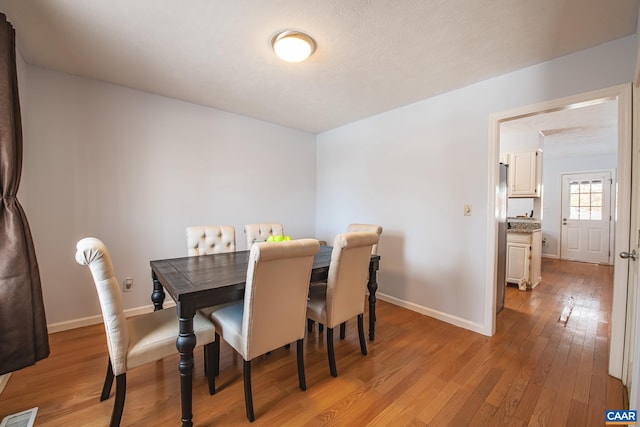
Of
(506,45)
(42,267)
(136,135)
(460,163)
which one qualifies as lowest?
(42,267)

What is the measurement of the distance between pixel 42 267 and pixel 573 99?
182 inches

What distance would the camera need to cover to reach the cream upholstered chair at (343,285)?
183 cm

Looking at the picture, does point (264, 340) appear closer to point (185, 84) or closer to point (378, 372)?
point (378, 372)

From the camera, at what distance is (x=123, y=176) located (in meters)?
2.71

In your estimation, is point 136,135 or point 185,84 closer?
point 185,84

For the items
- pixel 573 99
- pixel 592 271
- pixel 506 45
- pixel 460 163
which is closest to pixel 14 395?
pixel 460 163

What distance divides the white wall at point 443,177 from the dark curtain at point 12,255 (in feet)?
10.2

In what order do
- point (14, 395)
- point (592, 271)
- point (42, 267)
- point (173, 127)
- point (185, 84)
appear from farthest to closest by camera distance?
point (592, 271) < point (173, 127) < point (185, 84) < point (42, 267) < point (14, 395)

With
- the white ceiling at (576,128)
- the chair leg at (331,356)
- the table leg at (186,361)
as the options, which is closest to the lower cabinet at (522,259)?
the white ceiling at (576,128)

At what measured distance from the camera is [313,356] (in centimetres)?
212

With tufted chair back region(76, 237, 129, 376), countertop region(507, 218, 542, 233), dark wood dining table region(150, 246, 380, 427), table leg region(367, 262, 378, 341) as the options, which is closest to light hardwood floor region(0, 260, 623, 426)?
table leg region(367, 262, 378, 341)

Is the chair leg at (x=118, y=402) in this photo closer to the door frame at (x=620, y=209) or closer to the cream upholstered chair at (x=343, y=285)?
the cream upholstered chair at (x=343, y=285)

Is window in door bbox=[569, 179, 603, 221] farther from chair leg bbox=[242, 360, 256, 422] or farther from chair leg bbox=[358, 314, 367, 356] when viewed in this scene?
chair leg bbox=[242, 360, 256, 422]

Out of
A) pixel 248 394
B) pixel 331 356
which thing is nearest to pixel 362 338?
pixel 331 356
